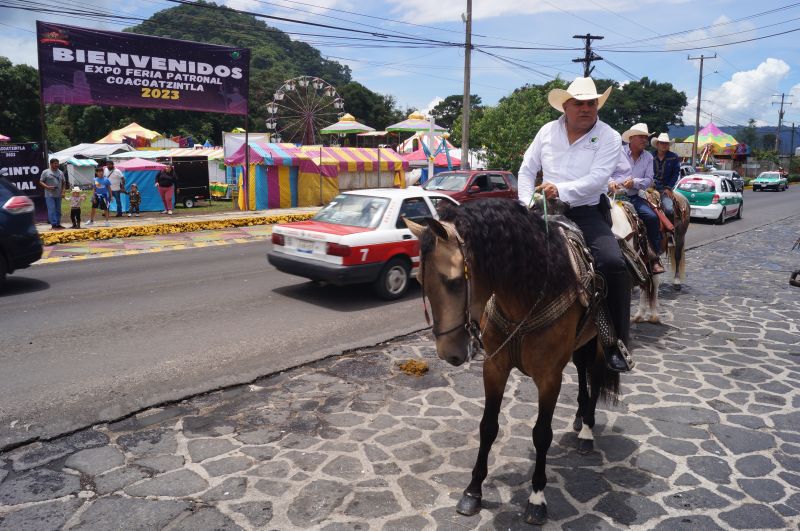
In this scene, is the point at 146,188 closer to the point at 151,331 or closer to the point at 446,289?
the point at 151,331

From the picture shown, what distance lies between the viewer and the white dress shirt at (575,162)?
3.79 meters

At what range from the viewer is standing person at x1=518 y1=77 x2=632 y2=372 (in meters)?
3.86

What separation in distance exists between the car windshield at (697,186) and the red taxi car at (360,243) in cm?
1479

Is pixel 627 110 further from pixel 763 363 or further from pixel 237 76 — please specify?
pixel 763 363

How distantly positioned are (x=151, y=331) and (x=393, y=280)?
12.0 ft

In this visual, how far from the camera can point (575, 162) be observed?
13.0 feet

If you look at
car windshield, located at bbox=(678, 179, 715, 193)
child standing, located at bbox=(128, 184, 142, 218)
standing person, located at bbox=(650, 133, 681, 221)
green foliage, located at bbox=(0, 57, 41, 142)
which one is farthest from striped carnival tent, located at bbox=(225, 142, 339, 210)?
green foliage, located at bbox=(0, 57, 41, 142)

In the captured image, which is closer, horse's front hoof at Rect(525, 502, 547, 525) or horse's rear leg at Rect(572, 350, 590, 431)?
horse's front hoof at Rect(525, 502, 547, 525)

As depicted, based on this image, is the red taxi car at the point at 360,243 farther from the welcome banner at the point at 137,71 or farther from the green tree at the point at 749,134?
the green tree at the point at 749,134

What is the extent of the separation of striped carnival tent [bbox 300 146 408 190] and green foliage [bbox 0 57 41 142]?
32.0m

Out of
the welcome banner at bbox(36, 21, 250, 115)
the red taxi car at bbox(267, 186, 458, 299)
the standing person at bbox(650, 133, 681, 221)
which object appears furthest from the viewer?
the welcome banner at bbox(36, 21, 250, 115)

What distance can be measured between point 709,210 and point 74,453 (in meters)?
20.8

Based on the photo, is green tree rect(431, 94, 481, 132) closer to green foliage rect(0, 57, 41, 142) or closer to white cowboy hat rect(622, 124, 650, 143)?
green foliage rect(0, 57, 41, 142)

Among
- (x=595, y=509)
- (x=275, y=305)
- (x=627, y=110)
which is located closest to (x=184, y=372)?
(x=275, y=305)
